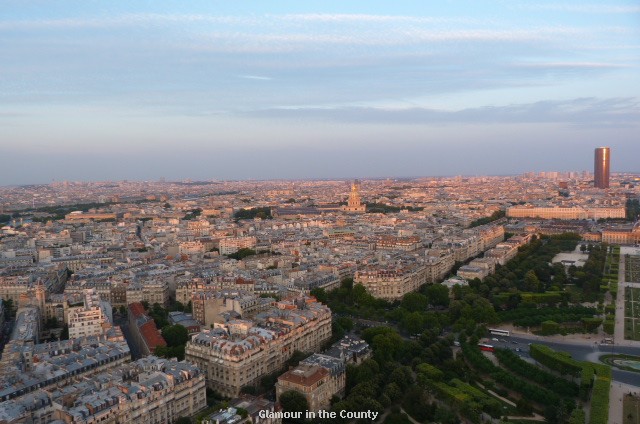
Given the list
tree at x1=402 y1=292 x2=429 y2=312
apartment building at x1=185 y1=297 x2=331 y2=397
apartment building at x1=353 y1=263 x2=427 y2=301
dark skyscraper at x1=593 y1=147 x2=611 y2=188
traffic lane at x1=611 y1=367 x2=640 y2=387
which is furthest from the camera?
dark skyscraper at x1=593 y1=147 x2=611 y2=188

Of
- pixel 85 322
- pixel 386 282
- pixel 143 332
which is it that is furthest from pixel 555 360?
pixel 85 322

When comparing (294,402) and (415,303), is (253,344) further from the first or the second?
(415,303)

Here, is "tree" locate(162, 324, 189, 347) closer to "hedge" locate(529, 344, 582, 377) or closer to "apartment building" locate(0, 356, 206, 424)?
"apartment building" locate(0, 356, 206, 424)

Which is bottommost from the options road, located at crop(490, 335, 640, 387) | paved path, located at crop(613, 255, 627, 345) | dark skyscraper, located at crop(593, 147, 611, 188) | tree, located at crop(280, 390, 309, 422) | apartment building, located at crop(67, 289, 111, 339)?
road, located at crop(490, 335, 640, 387)

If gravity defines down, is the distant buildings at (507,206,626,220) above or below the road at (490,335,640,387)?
above

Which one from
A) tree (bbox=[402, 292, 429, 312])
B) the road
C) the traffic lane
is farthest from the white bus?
the traffic lane

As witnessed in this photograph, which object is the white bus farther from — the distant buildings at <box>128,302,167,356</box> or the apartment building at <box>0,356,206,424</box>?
the distant buildings at <box>128,302,167,356</box>

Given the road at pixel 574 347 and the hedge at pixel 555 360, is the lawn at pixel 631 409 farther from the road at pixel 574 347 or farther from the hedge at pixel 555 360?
the road at pixel 574 347

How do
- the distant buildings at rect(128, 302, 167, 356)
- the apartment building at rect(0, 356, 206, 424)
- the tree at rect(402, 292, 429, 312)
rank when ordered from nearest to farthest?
the apartment building at rect(0, 356, 206, 424)
the distant buildings at rect(128, 302, 167, 356)
the tree at rect(402, 292, 429, 312)

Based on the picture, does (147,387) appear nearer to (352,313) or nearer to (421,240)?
(352,313)

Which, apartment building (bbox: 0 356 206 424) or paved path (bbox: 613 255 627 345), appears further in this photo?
paved path (bbox: 613 255 627 345)

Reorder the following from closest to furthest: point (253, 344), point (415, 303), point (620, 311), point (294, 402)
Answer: point (294, 402) < point (253, 344) < point (415, 303) < point (620, 311)
